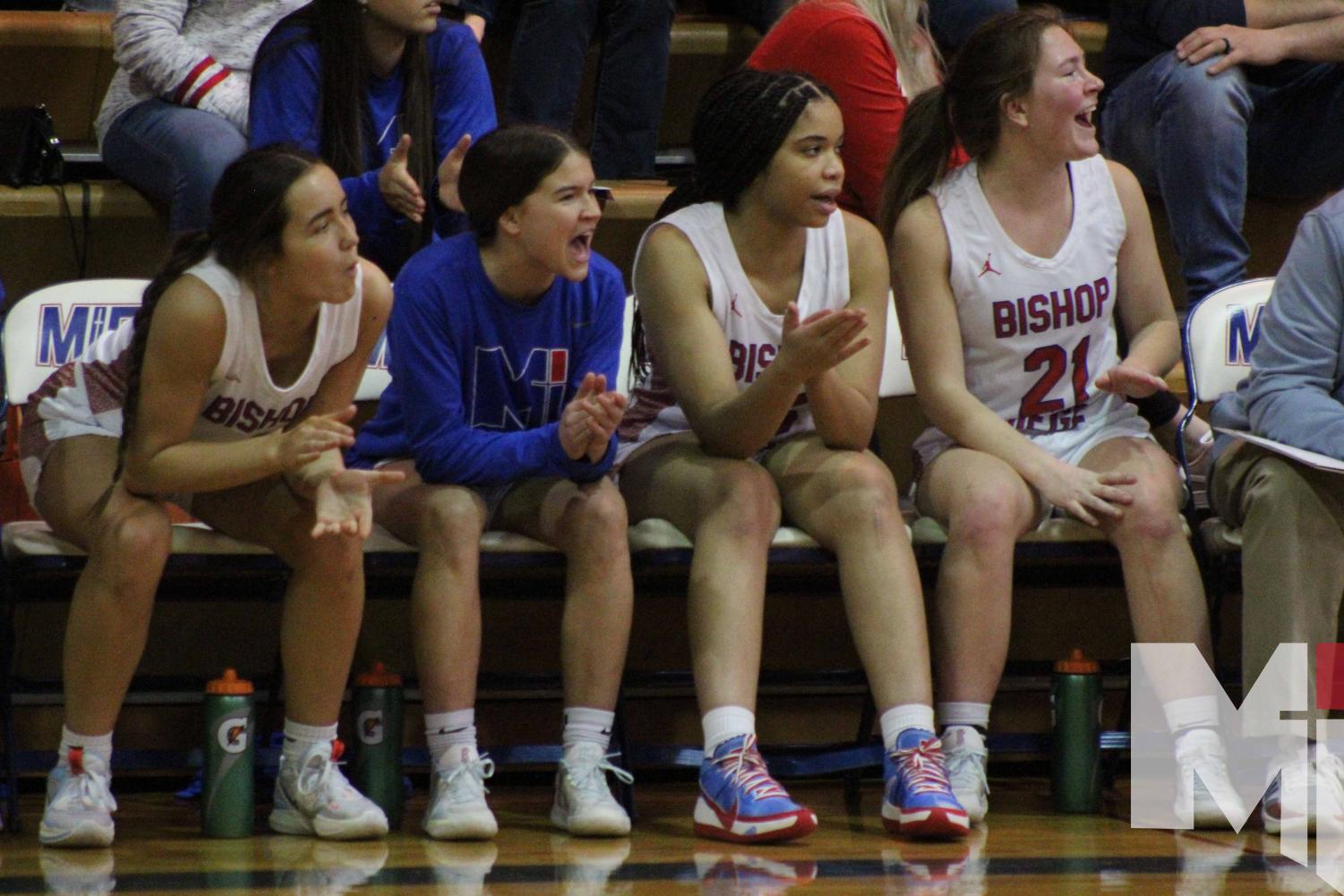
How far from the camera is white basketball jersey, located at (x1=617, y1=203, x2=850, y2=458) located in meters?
3.14

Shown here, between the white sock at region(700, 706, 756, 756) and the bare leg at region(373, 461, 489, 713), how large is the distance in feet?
1.27

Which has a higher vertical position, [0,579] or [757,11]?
[757,11]

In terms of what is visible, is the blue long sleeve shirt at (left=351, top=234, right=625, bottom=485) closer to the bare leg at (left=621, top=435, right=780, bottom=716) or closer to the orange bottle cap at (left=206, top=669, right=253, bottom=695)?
the bare leg at (left=621, top=435, right=780, bottom=716)

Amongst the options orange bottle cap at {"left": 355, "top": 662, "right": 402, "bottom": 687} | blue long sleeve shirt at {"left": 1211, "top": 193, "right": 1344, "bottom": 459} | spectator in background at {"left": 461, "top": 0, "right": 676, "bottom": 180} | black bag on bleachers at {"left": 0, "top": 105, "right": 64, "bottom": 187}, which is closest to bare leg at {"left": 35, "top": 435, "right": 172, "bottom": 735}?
orange bottle cap at {"left": 355, "top": 662, "right": 402, "bottom": 687}

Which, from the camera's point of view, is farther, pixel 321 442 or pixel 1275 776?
pixel 1275 776

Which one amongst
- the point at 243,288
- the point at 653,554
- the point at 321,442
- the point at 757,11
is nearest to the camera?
the point at 321,442

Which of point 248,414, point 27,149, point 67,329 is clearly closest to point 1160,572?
point 248,414

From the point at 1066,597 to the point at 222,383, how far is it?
1.79 meters

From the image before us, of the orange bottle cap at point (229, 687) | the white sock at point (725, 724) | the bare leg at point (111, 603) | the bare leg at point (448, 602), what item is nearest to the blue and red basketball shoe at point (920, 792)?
the white sock at point (725, 724)

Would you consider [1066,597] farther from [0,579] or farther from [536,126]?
[0,579]

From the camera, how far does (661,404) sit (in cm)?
334

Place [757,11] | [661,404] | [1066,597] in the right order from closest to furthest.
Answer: [661,404]
[1066,597]
[757,11]

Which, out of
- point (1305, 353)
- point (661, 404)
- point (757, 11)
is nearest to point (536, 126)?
point (661, 404)

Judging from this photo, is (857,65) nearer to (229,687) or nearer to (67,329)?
(67,329)
